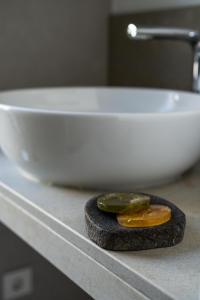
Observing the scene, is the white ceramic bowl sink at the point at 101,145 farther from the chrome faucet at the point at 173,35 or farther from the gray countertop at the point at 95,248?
the chrome faucet at the point at 173,35

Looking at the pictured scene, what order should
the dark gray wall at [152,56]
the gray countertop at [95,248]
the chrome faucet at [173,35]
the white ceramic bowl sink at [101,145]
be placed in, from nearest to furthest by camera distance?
the gray countertop at [95,248], the white ceramic bowl sink at [101,145], the chrome faucet at [173,35], the dark gray wall at [152,56]

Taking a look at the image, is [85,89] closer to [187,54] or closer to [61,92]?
[61,92]

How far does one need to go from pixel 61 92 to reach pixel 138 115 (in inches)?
14.6

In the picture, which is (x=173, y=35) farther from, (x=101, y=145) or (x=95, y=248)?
(x=95, y=248)

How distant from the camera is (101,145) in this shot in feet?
2.08

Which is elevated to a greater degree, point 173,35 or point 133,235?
point 173,35

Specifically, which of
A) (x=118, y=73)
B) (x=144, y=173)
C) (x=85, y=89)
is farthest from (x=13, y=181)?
(x=118, y=73)

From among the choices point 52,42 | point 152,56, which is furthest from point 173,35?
point 52,42

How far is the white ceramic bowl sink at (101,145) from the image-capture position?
0.63m

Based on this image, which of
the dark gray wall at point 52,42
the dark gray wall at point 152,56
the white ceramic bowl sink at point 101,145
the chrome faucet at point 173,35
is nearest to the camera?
the white ceramic bowl sink at point 101,145

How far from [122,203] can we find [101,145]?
0.40 ft

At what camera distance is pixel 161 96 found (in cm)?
93

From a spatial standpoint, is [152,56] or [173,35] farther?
[152,56]

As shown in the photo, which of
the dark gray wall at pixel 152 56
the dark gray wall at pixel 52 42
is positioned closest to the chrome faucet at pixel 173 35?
the dark gray wall at pixel 152 56
